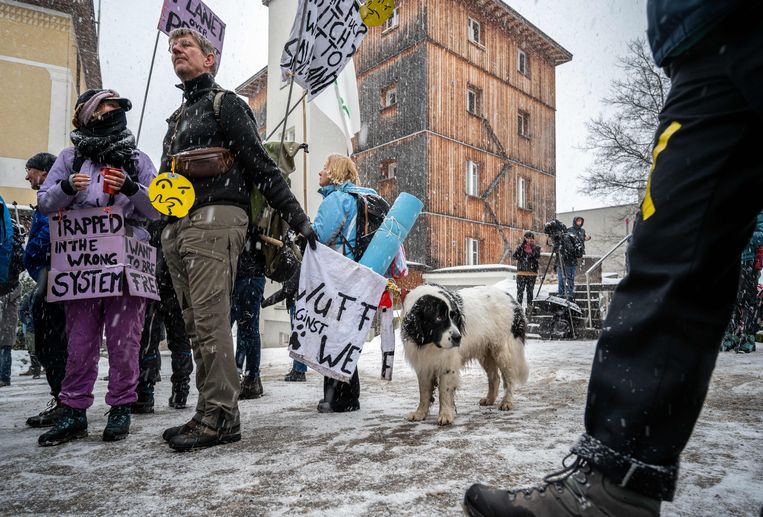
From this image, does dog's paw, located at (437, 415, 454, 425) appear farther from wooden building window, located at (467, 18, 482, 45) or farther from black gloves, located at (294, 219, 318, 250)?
wooden building window, located at (467, 18, 482, 45)

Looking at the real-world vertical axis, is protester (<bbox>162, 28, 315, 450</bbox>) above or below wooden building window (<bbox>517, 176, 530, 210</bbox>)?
below

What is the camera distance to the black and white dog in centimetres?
336

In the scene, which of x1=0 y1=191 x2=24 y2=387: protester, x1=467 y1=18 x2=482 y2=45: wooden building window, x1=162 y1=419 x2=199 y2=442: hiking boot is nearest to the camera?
x1=162 y1=419 x2=199 y2=442: hiking boot

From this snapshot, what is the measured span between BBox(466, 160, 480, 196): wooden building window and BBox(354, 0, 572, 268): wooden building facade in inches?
1.6

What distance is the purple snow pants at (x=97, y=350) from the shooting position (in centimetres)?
288

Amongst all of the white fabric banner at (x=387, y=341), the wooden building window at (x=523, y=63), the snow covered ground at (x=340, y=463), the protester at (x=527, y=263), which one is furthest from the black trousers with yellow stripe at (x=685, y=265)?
the wooden building window at (x=523, y=63)

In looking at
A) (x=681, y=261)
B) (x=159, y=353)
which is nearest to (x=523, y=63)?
(x=159, y=353)

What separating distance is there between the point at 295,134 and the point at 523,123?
10.8 m

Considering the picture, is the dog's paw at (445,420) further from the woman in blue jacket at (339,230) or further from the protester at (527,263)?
the protester at (527,263)

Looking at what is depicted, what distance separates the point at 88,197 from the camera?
2.93 meters

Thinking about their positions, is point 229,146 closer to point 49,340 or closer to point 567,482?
point 49,340

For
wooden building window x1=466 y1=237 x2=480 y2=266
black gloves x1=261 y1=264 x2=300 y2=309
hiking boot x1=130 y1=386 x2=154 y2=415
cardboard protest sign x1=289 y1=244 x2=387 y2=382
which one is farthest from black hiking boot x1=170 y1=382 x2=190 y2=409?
wooden building window x1=466 y1=237 x2=480 y2=266

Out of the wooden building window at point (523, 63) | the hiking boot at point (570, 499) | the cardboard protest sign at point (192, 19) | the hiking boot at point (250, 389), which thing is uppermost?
the wooden building window at point (523, 63)

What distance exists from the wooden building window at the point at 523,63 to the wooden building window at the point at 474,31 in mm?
2619
